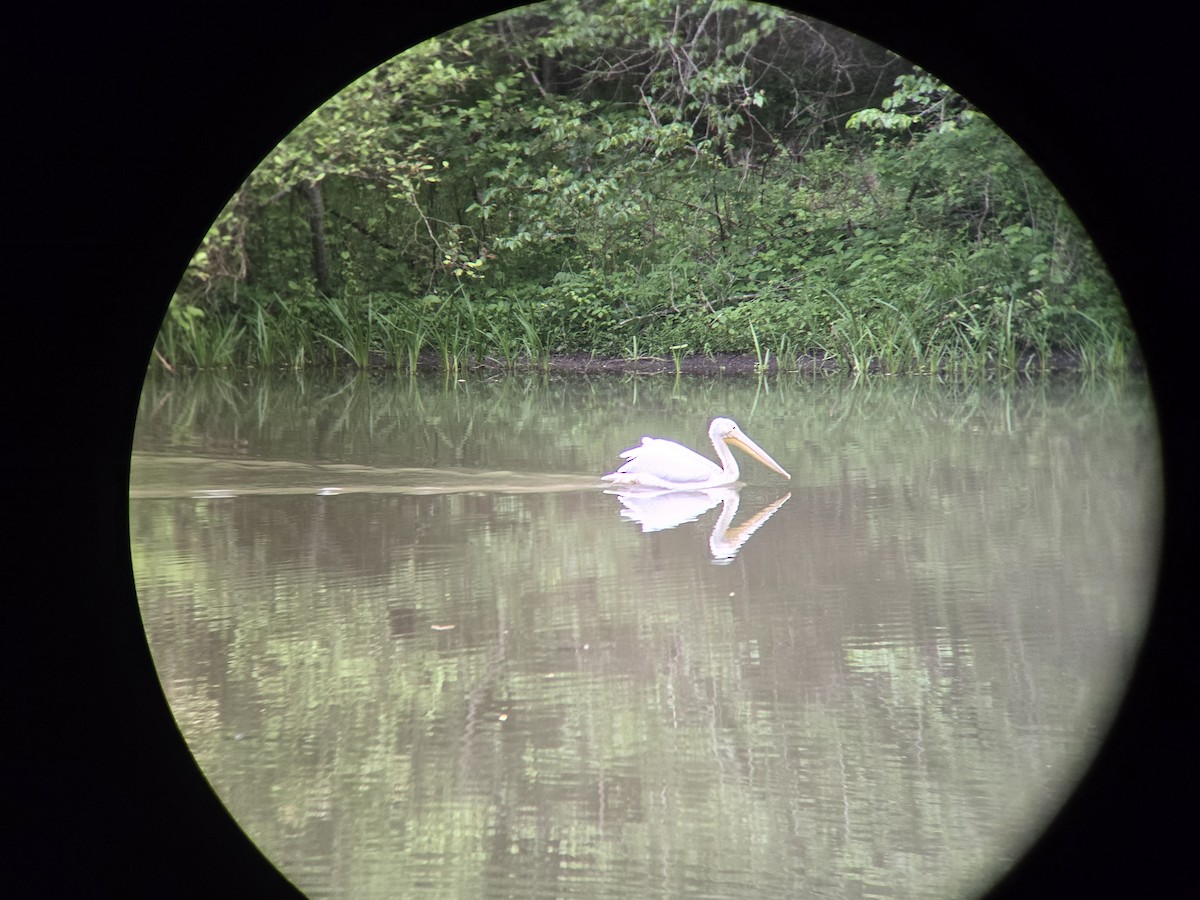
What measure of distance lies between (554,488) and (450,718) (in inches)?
63.7

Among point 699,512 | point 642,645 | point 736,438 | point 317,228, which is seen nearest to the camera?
point 642,645

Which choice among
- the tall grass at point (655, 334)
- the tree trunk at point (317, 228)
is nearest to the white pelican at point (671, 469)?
the tall grass at point (655, 334)

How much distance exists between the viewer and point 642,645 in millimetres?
1839

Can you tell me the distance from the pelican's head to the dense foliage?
60 centimetres

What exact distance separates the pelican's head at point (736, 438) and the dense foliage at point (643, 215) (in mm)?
604

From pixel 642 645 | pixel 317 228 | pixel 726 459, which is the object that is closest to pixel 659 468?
pixel 726 459

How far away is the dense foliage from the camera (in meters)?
3.62

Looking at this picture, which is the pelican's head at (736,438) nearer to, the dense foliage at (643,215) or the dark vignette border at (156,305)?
the dense foliage at (643,215)

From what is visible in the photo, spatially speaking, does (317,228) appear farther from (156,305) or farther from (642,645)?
(156,305)

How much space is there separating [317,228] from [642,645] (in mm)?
2746

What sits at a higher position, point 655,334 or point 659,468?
point 655,334

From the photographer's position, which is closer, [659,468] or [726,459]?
[659,468]

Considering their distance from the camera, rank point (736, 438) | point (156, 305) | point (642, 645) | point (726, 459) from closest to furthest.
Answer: point (156, 305)
point (642, 645)
point (726, 459)
point (736, 438)

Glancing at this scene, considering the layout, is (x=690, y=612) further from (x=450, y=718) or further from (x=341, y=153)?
(x=341, y=153)
